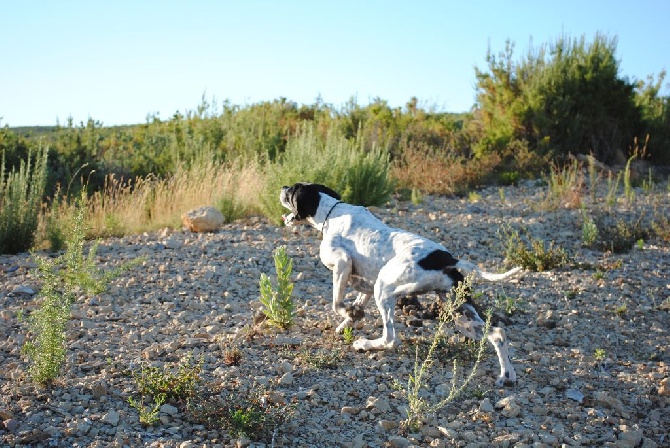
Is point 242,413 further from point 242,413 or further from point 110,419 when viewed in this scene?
point 110,419

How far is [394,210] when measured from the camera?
10.6 meters

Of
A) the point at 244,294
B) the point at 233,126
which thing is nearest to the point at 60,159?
the point at 233,126

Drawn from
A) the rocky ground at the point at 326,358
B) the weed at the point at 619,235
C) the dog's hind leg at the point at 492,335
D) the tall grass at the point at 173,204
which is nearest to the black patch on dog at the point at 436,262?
the dog's hind leg at the point at 492,335

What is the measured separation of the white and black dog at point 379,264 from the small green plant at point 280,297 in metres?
0.35

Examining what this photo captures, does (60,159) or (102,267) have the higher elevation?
(60,159)

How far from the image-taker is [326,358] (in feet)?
17.6

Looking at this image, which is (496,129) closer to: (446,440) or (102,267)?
(102,267)

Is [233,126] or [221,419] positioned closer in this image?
[221,419]

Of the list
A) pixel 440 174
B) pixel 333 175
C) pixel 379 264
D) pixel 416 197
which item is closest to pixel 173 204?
pixel 333 175

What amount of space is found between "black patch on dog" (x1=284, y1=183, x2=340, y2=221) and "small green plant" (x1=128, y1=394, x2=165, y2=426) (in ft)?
6.98

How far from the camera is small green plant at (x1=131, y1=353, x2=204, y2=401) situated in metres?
4.64

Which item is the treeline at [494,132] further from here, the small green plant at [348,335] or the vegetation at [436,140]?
the small green plant at [348,335]

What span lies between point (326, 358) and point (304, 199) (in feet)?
4.61

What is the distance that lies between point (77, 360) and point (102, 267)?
9.96 ft
